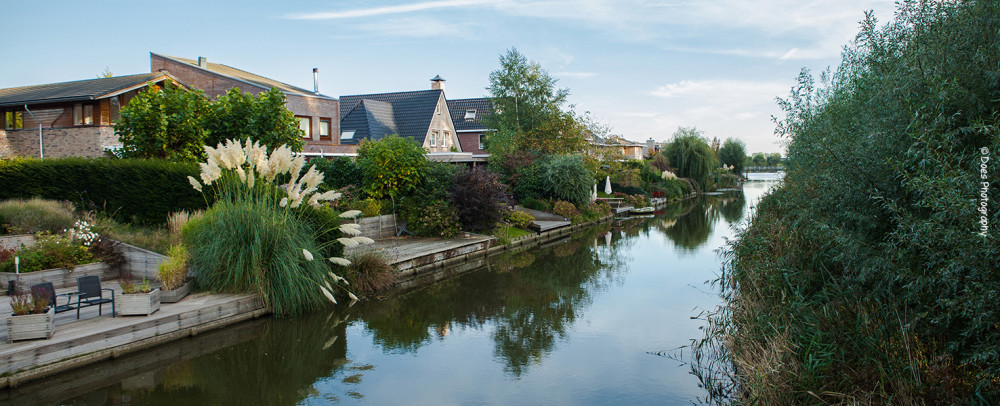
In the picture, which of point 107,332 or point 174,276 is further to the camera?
point 174,276

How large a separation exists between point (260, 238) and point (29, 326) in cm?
301

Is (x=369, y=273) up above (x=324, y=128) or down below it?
below

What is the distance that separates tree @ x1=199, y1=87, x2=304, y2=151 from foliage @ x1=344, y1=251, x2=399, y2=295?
436 cm

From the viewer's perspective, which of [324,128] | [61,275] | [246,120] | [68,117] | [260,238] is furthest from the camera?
[324,128]

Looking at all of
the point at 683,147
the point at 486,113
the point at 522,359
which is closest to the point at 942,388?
the point at 522,359

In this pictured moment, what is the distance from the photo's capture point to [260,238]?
30.3 feet

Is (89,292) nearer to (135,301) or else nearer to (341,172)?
(135,301)

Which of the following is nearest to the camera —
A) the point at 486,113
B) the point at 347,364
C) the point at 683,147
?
the point at 347,364

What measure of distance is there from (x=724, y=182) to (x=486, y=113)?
3023cm

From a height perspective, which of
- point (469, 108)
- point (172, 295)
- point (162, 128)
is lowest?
point (172, 295)

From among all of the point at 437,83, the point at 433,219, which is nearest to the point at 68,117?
the point at 433,219

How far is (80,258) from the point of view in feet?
32.9

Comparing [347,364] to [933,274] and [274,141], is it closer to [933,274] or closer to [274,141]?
[933,274]

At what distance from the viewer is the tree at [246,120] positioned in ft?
47.2
